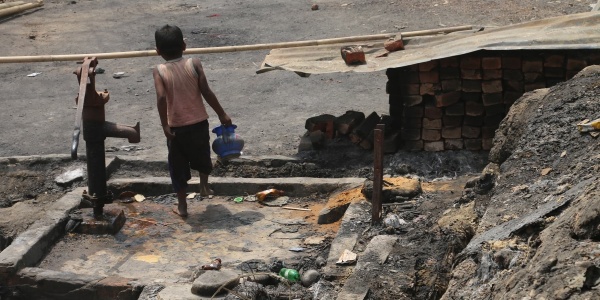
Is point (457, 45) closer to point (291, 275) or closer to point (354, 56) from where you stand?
point (354, 56)

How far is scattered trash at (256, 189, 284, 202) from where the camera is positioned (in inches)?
278

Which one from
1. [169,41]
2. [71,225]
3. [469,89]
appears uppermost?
[169,41]

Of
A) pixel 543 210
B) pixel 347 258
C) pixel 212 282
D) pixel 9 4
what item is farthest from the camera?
pixel 9 4

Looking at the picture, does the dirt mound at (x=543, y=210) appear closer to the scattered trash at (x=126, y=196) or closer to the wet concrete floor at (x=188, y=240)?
the wet concrete floor at (x=188, y=240)

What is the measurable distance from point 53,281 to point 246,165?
2357 mm

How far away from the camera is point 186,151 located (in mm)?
6770

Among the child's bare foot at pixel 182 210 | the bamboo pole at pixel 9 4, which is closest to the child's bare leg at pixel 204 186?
the child's bare foot at pixel 182 210

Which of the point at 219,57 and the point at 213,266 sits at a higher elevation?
the point at 219,57

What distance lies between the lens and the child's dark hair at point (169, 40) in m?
6.50

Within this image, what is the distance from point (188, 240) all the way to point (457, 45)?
268 cm

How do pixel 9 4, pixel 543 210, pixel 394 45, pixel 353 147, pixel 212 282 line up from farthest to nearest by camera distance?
1. pixel 9 4
2. pixel 353 147
3. pixel 394 45
4. pixel 212 282
5. pixel 543 210

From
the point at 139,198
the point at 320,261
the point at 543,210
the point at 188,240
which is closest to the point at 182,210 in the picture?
the point at 188,240

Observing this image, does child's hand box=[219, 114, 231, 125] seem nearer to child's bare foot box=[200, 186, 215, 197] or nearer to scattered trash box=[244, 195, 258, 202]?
child's bare foot box=[200, 186, 215, 197]

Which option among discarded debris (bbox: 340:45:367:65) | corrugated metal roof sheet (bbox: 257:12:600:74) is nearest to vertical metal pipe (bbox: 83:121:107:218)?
corrugated metal roof sheet (bbox: 257:12:600:74)
